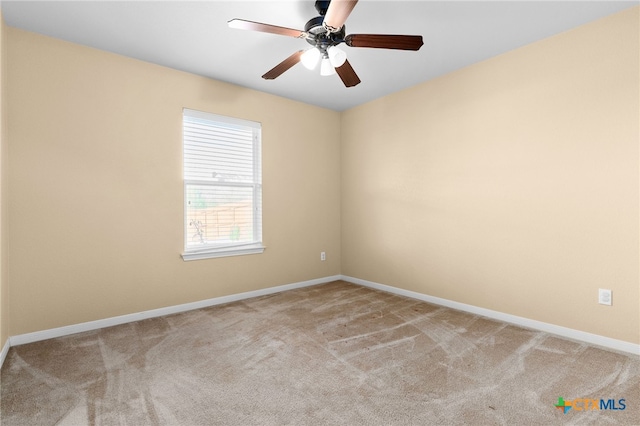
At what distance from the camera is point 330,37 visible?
2258mm

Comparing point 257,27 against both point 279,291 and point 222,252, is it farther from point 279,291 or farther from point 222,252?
point 279,291

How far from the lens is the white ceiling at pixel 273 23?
2309 mm

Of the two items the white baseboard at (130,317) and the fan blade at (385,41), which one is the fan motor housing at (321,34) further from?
the white baseboard at (130,317)

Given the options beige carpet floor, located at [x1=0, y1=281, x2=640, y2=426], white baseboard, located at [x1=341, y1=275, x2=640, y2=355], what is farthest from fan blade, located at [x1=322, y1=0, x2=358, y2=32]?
white baseboard, located at [x1=341, y1=275, x2=640, y2=355]

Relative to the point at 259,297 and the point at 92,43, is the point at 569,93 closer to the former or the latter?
the point at 259,297

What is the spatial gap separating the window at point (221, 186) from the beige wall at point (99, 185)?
113 millimetres

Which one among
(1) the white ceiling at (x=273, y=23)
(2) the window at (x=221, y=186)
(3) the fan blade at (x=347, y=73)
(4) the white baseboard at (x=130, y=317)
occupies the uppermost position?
(1) the white ceiling at (x=273, y=23)

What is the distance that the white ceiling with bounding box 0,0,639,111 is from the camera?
90.9 inches

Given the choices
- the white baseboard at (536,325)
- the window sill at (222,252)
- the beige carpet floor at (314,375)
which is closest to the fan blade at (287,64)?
the window sill at (222,252)

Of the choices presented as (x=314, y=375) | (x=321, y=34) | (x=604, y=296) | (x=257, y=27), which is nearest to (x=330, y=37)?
(x=321, y=34)

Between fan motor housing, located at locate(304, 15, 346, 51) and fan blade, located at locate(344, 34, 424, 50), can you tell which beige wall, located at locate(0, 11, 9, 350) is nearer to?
fan motor housing, located at locate(304, 15, 346, 51)

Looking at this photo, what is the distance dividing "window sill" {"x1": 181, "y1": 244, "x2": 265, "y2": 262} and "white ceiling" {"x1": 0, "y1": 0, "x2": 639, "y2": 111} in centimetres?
197

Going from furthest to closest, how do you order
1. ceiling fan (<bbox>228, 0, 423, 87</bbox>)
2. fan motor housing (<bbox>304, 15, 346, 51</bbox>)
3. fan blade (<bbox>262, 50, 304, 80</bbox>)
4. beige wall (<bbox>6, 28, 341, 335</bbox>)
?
beige wall (<bbox>6, 28, 341, 335</bbox>) < fan blade (<bbox>262, 50, 304, 80</bbox>) < fan motor housing (<bbox>304, 15, 346, 51</bbox>) < ceiling fan (<bbox>228, 0, 423, 87</bbox>)

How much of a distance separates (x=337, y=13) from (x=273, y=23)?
0.91 metres
